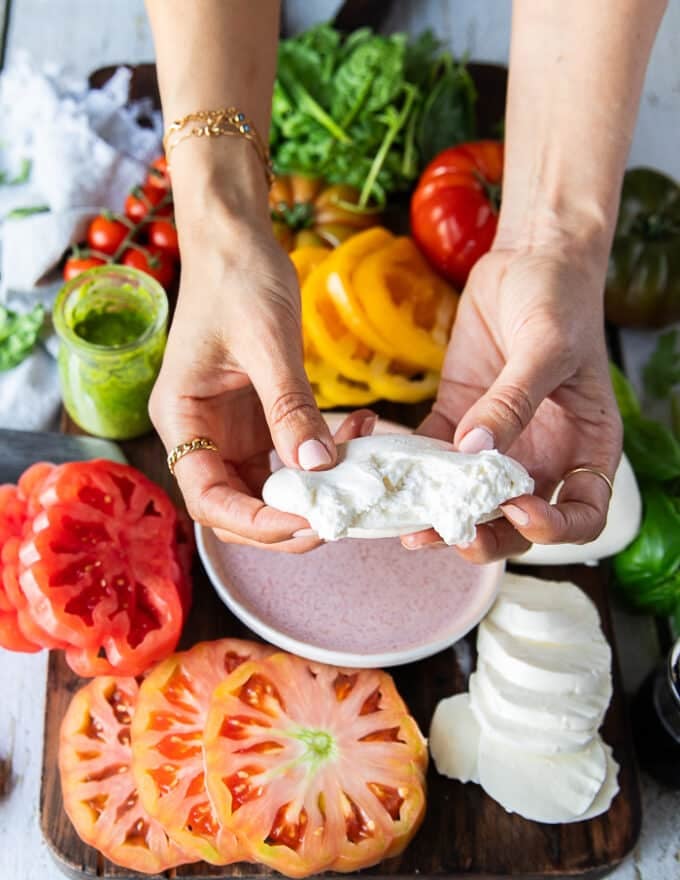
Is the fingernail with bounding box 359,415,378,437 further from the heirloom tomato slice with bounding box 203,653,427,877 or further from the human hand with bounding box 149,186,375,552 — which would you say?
the heirloom tomato slice with bounding box 203,653,427,877

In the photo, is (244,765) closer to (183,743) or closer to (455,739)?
(183,743)

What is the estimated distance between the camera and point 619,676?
6.74ft

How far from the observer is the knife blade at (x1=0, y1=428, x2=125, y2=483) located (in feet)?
7.17

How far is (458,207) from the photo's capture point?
2490mm

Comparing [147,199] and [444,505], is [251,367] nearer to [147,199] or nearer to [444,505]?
[444,505]

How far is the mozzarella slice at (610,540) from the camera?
2111mm

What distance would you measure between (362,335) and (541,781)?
1.09 metres

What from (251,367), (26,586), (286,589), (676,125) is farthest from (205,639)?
(676,125)

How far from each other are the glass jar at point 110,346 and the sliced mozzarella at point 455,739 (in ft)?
3.25

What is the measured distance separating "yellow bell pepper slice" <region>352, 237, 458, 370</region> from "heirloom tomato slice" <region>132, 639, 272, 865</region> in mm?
829

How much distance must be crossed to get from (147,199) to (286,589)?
122cm

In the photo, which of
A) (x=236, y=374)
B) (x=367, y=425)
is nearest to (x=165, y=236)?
(x=236, y=374)

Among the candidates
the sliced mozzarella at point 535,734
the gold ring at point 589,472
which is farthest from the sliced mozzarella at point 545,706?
the gold ring at point 589,472

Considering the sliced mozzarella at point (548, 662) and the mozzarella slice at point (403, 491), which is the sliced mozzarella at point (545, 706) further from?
the mozzarella slice at point (403, 491)
